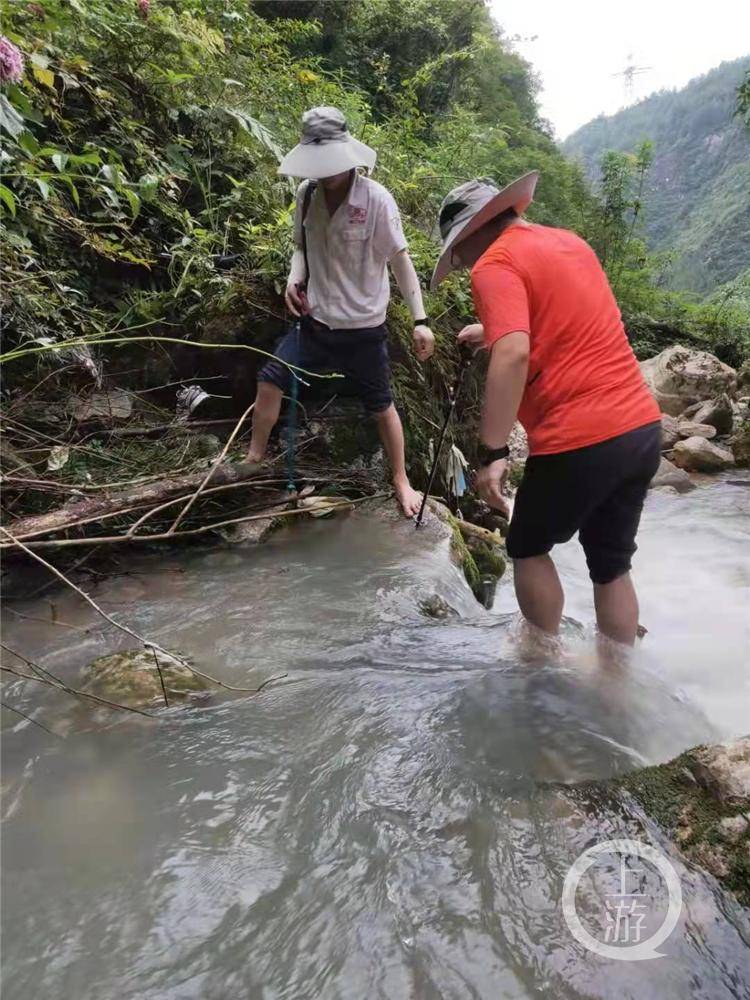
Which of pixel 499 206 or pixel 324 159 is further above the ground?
pixel 324 159

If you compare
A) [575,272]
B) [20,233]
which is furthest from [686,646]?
[20,233]

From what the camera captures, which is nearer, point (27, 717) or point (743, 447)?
point (27, 717)

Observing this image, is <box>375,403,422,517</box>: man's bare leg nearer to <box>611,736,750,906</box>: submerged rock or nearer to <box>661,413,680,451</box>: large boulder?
Answer: <box>611,736,750,906</box>: submerged rock

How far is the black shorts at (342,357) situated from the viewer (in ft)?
11.7

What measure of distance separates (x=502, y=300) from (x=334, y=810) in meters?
1.64

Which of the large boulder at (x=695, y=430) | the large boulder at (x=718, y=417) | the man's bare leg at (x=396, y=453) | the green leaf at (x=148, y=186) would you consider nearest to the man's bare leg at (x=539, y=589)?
the man's bare leg at (x=396, y=453)

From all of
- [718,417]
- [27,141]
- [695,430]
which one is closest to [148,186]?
[27,141]

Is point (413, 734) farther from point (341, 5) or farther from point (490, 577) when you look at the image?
point (341, 5)

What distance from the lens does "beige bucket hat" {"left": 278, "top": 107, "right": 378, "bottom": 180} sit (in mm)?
3049

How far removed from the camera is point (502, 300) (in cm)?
204

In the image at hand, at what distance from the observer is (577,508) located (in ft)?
7.35

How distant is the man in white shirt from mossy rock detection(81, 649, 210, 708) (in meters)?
1.64

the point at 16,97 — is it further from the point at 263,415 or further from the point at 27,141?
the point at 263,415

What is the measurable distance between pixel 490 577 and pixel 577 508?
7.77 feet
